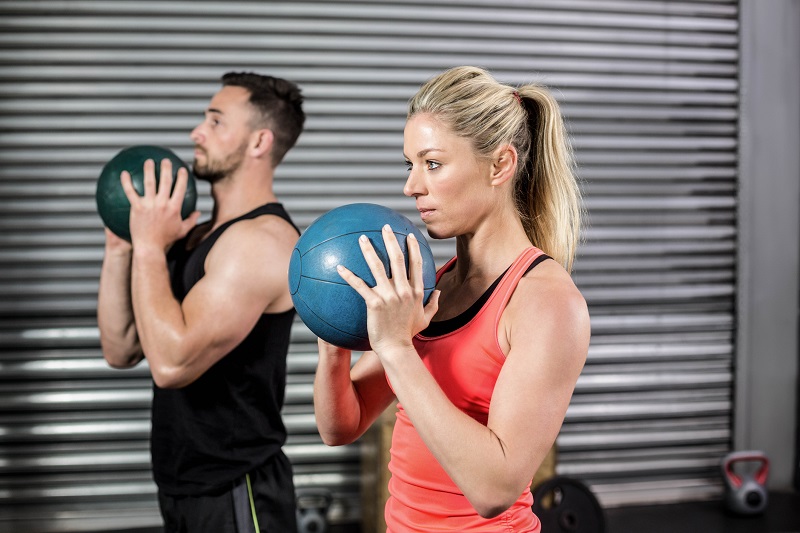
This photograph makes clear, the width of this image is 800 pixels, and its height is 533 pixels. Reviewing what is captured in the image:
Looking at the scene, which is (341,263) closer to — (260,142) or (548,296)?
(548,296)

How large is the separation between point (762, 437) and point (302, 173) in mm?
2784

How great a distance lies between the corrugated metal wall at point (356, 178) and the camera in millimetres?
3607

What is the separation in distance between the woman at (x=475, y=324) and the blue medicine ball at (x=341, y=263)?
3cm

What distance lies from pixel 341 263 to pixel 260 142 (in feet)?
3.77

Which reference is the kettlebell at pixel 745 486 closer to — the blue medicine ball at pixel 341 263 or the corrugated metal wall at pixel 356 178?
Answer: the corrugated metal wall at pixel 356 178

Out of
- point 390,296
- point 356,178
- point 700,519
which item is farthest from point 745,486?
point 390,296

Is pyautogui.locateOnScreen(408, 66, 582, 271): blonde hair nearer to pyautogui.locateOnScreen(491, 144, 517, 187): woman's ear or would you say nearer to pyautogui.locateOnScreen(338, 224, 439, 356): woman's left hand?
pyautogui.locateOnScreen(491, 144, 517, 187): woman's ear

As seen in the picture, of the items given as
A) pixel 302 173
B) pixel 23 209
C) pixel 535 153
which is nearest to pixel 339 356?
pixel 535 153

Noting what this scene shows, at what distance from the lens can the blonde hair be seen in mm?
1375

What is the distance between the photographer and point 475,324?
1351 millimetres

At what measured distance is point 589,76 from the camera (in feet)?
13.1

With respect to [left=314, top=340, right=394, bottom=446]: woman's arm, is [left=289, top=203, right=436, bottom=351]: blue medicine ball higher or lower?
higher

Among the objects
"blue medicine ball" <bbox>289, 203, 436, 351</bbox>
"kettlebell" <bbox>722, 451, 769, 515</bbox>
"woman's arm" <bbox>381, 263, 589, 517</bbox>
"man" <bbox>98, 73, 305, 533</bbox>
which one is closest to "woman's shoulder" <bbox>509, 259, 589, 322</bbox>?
"woman's arm" <bbox>381, 263, 589, 517</bbox>

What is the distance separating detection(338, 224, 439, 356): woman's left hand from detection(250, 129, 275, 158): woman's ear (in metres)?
1.14
